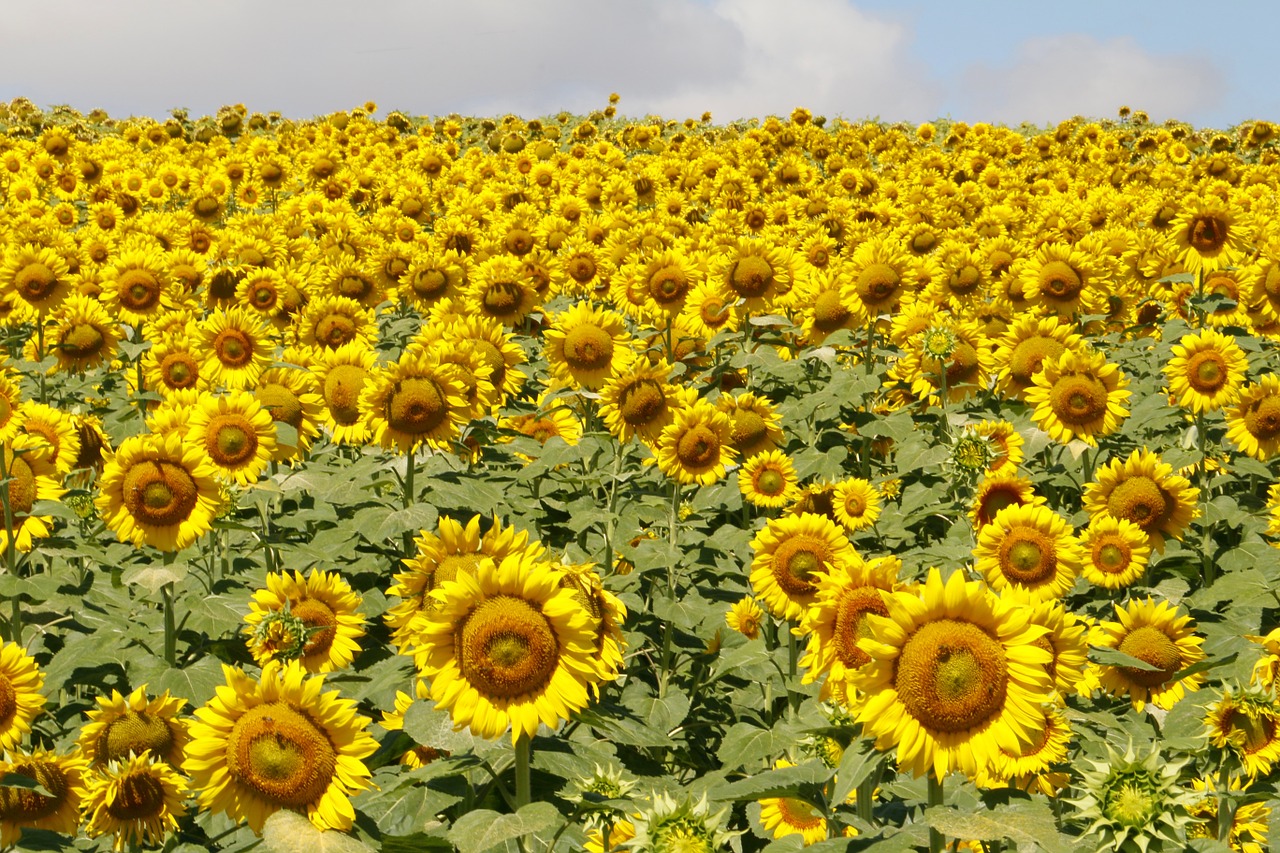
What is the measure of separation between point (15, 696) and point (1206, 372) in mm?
6760

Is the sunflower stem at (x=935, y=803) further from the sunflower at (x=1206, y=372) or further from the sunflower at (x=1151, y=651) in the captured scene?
the sunflower at (x=1206, y=372)

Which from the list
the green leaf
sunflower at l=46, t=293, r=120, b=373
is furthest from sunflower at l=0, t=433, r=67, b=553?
the green leaf

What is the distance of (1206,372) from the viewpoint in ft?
23.1

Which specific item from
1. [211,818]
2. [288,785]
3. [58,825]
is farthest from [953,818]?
[58,825]

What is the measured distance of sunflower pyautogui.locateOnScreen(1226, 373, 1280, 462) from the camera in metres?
6.92

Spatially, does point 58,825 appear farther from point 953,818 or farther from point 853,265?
point 853,265

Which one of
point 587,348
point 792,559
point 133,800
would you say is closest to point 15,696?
point 133,800

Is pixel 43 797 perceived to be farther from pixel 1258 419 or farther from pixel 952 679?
pixel 1258 419

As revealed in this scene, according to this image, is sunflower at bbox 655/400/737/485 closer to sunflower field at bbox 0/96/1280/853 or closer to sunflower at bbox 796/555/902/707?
sunflower field at bbox 0/96/1280/853

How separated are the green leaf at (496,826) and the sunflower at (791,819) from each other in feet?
5.14

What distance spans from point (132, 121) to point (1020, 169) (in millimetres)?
19735

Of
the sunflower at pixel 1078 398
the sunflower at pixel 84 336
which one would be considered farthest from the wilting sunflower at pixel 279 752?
the sunflower at pixel 84 336

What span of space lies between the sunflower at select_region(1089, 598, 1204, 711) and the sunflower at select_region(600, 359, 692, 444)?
101 inches

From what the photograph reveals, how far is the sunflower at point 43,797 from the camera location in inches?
138
